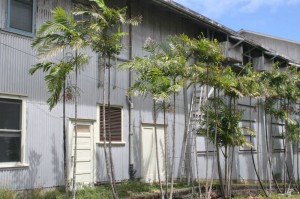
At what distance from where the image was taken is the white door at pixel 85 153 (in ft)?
42.2

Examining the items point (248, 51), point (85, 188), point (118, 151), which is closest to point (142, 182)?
point (118, 151)

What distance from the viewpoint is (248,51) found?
21797 mm

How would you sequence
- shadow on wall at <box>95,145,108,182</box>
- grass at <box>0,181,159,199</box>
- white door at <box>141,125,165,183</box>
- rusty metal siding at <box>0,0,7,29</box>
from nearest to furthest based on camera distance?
grass at <box>0,181,159,199</box> → rusty metal siding at <box>0,0,7,29</box> → shadow on wall at <box>95,145,108,182</box> → white door at <box>141,125,165,183</box>

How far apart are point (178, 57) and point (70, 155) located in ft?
14.4

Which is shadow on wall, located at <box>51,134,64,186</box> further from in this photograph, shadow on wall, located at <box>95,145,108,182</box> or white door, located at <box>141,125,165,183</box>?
white door, located at <box>141,125,165,183</box>

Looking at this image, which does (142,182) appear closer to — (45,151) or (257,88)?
(45,151)

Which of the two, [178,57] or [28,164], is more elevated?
[178,57]

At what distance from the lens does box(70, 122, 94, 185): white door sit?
42.2 feet

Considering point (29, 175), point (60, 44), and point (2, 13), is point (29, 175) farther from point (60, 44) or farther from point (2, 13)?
point (2, 13)

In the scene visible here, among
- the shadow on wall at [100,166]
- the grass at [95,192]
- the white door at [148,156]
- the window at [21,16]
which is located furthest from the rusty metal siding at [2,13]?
the white door at [148,156]

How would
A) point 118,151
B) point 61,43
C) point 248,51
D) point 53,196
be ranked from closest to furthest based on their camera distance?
point 61,43
point 53,196
point 118,151
point 248,51

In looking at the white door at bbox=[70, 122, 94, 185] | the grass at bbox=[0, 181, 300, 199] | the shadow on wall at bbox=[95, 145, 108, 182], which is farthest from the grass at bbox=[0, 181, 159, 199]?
the white door at bbox=[70, 122, 94, 185]

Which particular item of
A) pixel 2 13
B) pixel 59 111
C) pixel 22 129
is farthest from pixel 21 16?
pixel 22 129

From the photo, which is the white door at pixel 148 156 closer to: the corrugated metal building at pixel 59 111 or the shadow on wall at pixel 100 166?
the corrugated metal building at pixel 59 111
